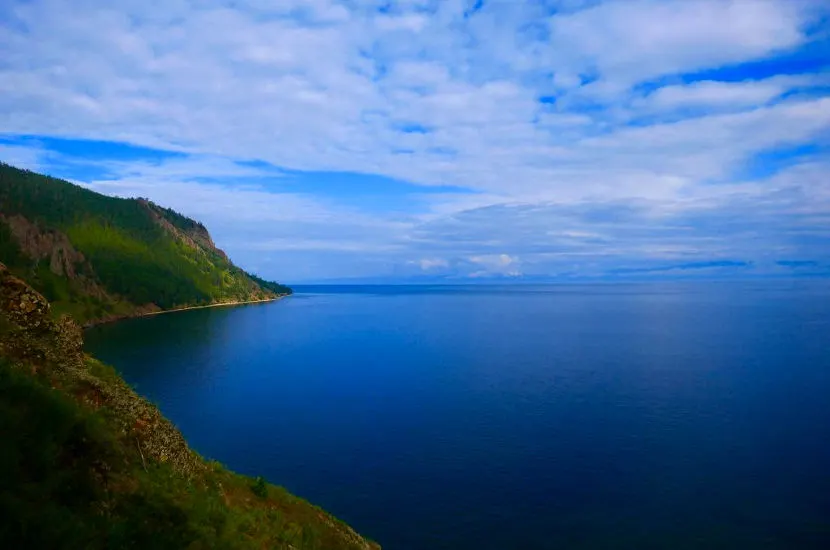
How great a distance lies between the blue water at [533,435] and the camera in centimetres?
4353

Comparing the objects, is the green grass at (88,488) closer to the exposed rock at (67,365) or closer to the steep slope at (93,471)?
the steep slope at (93,471)

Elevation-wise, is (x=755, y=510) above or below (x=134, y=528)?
below

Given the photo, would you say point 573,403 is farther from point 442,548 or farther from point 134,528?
point 134,528

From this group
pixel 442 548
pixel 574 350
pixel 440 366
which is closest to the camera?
pixel 442 548

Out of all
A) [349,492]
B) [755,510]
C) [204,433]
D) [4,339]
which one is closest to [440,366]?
[204,433]

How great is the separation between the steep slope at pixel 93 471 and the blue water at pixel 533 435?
1783cm

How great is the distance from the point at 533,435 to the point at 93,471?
53.7 meters

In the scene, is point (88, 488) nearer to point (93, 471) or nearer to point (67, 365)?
point (93, 471)

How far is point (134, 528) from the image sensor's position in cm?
1788

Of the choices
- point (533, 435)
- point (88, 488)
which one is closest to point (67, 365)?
point (88, 488)

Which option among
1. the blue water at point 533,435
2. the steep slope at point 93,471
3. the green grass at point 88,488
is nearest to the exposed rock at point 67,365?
the steep slope at point 93,471

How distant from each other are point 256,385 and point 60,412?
81954 millimetres

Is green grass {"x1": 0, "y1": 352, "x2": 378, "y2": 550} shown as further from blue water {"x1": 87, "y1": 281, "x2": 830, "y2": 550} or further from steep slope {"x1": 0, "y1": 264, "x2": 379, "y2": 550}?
blue water {"x1": 87, "y1": 281, "x2": 830, "y2": 550}

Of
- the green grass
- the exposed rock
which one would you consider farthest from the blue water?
the green grass
